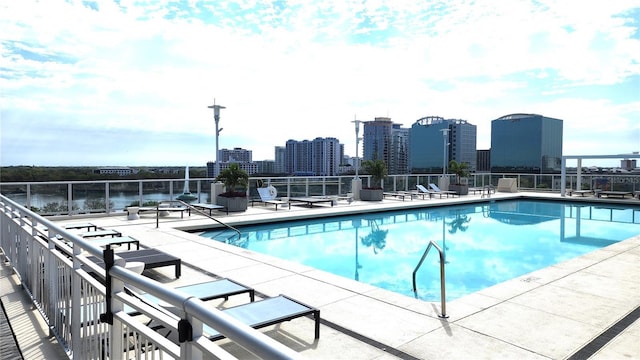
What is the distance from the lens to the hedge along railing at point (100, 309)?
1.29 metres

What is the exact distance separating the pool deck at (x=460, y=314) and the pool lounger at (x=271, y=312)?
0.25 meters

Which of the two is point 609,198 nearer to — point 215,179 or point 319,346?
point 215,179

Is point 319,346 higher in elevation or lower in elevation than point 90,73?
lower

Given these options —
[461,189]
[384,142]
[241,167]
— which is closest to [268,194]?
[241,167]

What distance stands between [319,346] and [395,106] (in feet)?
107

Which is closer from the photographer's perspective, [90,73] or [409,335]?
[409,335]

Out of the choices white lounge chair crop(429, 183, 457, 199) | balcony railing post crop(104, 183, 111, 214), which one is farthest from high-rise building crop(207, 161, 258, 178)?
white lounge chair crop(429, 183, 457, 199)

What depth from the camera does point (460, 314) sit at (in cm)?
438

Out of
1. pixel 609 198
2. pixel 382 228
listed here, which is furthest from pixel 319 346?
pixel 609 198

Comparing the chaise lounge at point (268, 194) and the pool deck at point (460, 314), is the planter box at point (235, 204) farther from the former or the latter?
the pool deck at point (460, 314)

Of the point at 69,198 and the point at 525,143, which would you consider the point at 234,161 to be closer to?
the point at 69,198

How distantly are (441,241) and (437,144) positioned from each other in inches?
1341

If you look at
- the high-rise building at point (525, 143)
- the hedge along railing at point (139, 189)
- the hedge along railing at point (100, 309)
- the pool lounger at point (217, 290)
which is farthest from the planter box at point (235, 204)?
the high-rise building at point (525, 143)

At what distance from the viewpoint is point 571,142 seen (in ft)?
131
